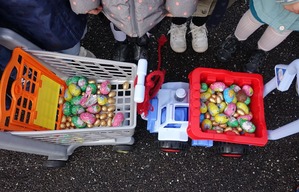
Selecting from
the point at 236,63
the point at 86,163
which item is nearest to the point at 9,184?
the point at 86,163

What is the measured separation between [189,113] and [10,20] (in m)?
0.71

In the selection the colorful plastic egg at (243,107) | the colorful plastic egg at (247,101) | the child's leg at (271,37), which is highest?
the child's leg at (271,37)

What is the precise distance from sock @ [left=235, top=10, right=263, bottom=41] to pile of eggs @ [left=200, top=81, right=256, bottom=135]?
284mm

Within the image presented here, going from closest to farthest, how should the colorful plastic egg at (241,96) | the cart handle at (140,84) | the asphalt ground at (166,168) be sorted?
the cart handle at (140,84)
the colorful plastic egg at (241,96)
the asphalt ground at (166,168)

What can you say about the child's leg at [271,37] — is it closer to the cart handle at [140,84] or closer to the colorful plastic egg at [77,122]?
the cart handle at [140,84]

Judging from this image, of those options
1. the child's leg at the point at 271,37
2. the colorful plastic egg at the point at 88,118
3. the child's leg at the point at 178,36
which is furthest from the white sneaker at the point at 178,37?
the colorful plastic egg at the point at 88,118

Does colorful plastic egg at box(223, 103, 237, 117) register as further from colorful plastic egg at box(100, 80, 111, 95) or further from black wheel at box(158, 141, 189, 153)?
colorful plastic egg at box(100, 80, 111, 95)

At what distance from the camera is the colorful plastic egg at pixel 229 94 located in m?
1.30

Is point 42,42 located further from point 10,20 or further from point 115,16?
point 115,16

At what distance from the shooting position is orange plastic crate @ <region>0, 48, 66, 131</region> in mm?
1057

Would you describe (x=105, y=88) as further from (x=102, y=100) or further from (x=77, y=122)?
(x=77, y=122)

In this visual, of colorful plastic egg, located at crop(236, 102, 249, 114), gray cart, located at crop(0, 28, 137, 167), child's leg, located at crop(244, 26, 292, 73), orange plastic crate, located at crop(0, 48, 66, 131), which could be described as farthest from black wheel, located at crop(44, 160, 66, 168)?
child's leg, located at crop(244, 26, 292, 73)

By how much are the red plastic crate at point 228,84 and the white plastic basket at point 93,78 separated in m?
0.23

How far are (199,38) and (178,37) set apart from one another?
0.10 metres
